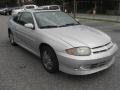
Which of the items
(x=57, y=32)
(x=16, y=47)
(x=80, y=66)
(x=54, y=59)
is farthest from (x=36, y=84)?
(x=16, y=47)

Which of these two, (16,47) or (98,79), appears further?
(16,47)

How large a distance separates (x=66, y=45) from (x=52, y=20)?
1547 millimetres

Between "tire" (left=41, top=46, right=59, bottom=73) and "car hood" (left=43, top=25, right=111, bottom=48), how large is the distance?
389 millimetres

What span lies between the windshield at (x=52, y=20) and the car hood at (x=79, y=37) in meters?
0.32

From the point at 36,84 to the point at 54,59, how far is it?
680 mm

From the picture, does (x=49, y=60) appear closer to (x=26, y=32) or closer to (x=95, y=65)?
(x=95, y=65)

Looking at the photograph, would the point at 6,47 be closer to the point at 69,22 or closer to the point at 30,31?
the point at 30,31

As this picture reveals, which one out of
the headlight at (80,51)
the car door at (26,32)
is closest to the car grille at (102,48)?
the headlight at (80,51)

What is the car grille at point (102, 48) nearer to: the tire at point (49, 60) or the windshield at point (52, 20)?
the tire at point (49, 60)

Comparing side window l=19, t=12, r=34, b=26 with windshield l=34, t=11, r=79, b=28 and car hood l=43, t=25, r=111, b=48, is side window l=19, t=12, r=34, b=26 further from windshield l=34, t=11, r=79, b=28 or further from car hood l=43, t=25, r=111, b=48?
car hood l=43, t=25, r=111, b=48

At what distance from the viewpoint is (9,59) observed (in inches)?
220

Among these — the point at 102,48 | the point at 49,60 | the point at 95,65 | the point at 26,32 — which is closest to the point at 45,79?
the point at 49,60

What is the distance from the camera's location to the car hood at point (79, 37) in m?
3.91

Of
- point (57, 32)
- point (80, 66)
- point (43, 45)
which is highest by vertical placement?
point (57, 32)
